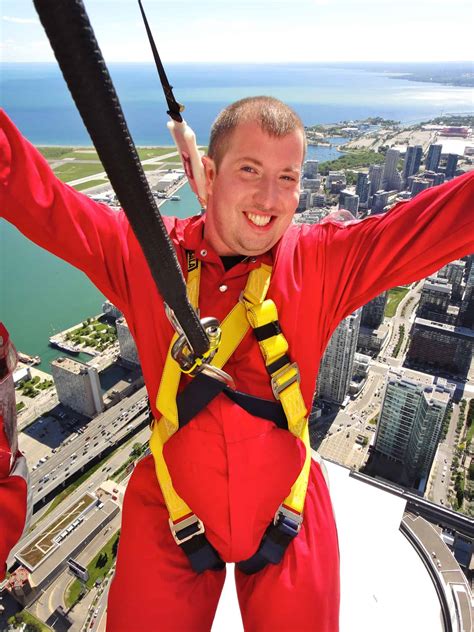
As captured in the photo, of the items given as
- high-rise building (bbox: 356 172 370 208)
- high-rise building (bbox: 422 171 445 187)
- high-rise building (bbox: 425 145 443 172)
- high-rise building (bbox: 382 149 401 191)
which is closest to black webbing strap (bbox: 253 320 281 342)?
high-rise building (bbox: 356 172 370 208)

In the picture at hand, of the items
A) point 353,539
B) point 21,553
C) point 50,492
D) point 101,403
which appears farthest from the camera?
point 101,403

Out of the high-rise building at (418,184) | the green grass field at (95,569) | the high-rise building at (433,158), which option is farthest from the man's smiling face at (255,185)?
the high-rise building at (433,158)

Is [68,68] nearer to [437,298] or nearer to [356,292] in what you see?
[356,292]

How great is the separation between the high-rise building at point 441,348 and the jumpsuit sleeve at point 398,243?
1036 cm

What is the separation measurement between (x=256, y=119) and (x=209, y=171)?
0.39ft

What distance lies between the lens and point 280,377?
0.78m

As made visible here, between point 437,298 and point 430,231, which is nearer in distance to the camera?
point 430,231

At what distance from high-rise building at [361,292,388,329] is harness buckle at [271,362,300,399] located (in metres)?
11.2

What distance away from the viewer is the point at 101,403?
29.5 feet

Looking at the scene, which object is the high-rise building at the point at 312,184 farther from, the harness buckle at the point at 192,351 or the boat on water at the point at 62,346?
the harness buckle at the point at 192,351

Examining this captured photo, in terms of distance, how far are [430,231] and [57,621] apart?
21.9 ft

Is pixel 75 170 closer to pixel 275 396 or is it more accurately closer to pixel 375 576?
pixel 375 576

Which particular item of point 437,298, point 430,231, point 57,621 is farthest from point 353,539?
point 437,298

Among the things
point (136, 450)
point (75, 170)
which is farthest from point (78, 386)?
point (75, 170)
